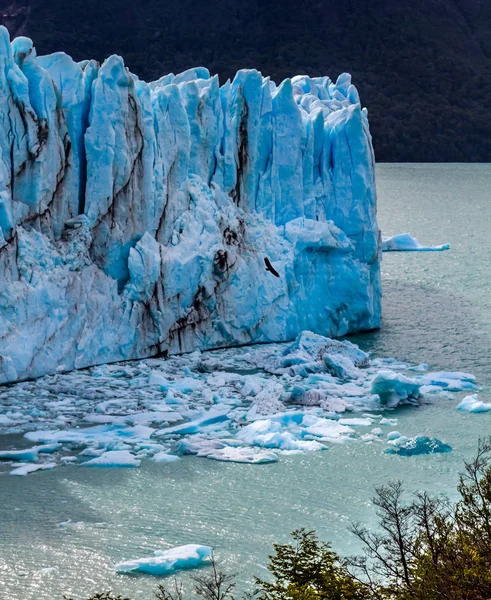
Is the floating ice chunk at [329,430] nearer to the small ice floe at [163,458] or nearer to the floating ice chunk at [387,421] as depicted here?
the floating ice chunk at [387,421]

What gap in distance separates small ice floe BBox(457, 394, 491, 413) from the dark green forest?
55248 millimetres

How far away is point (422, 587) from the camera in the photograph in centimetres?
700

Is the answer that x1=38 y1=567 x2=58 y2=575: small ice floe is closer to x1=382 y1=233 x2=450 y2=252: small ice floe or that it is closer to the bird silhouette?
the bird silhouette

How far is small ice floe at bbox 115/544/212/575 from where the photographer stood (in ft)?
31.4

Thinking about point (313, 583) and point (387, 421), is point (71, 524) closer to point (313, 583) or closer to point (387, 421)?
point (313, 583)

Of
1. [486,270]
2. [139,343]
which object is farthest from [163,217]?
[486,270]

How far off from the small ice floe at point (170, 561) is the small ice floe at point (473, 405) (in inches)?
245

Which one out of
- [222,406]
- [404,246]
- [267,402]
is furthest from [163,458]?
[404,246]

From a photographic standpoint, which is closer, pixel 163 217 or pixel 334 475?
pixel 334 475

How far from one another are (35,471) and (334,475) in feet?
12.0

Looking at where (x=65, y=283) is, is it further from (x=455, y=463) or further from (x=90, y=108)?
(x=455, y=463)

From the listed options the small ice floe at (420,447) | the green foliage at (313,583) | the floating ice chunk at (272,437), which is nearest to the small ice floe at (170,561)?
the green foliage at (313,583)

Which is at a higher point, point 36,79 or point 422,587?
point 36,79

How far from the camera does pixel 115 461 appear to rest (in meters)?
12.4
